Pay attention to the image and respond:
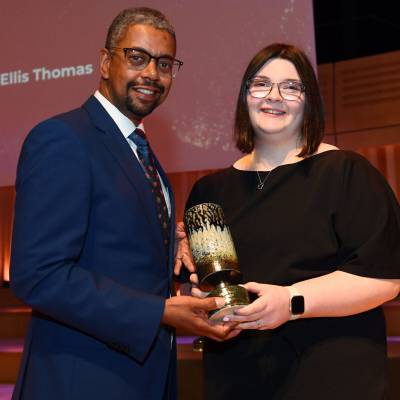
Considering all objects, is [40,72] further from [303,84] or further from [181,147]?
[303,84]

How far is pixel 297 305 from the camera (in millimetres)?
1591

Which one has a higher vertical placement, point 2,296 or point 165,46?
point 165,46

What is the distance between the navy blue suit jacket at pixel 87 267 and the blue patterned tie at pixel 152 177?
5 centimetres

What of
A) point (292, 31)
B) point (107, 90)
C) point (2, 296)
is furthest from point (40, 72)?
point (107, 90)

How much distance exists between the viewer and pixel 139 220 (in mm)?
1510

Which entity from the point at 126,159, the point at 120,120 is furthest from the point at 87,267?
the point at 120,120

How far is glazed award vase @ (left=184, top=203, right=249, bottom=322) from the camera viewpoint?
58.9 inches

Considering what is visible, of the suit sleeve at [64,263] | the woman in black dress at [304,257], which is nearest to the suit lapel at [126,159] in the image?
Result: the suit sleeve at [64,263]

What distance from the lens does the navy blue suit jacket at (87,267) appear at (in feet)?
4.47

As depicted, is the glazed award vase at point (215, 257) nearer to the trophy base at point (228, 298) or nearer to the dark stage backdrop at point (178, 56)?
the trophy base at point (228, 298)

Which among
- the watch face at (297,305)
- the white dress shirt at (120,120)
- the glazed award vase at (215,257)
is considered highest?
the white dress shirt at (120,120)

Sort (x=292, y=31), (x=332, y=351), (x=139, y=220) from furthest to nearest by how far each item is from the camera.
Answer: (x=292, y=31)
(x=332, y=351)
(x=139, y=220)

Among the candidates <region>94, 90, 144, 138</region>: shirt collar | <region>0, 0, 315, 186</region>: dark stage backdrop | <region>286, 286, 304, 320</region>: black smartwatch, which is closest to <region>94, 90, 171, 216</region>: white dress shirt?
<region>94, 90, 144, 138</region>: shirt collar

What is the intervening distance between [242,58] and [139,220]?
118 inches
